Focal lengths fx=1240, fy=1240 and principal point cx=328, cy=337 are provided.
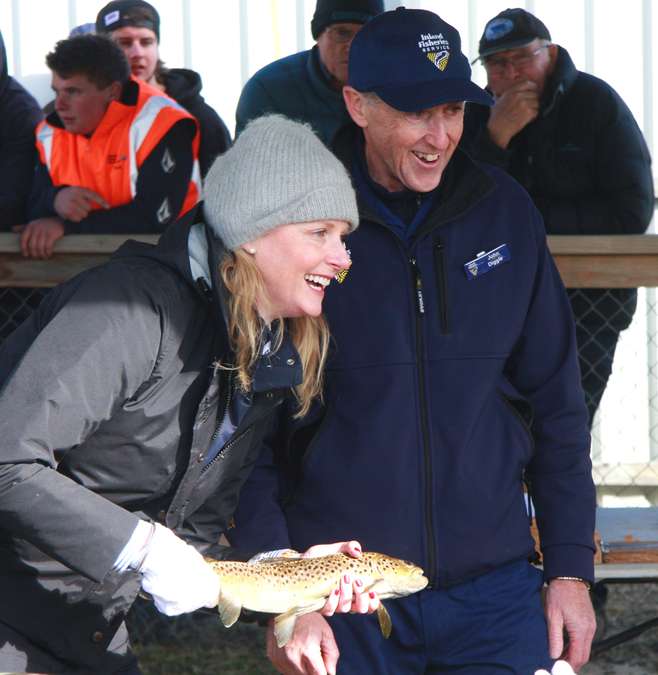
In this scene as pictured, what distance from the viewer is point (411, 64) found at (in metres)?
2.96

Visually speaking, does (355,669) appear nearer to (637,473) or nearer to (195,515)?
(195,515)

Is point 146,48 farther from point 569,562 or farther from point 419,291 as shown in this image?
point 569,562

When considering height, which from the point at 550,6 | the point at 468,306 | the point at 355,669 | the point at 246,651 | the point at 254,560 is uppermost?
the point at 550,6

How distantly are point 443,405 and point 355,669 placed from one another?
25.6 inches

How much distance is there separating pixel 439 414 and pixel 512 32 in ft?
8.32

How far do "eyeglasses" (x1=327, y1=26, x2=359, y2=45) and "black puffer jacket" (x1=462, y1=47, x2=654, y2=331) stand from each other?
0.60 meters

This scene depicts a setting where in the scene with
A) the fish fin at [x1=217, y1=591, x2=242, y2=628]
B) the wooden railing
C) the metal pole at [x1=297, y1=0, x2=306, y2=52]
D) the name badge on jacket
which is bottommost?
the fish fin at [x1=217, y1=591, x2=242, y2=628]

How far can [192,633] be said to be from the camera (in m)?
5.25

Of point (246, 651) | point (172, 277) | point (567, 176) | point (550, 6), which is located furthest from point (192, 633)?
point (550, 6)

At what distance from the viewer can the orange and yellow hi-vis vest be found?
16.5ft

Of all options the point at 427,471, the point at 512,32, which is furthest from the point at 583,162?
the point at 427,471

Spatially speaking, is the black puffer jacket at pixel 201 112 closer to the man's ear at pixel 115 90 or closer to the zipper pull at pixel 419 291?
the man's ear at pixel 115 90

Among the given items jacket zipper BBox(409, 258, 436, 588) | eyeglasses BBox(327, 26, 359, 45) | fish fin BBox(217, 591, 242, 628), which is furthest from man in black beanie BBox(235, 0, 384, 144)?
fish fin BBox(217, 591, 242, 628)

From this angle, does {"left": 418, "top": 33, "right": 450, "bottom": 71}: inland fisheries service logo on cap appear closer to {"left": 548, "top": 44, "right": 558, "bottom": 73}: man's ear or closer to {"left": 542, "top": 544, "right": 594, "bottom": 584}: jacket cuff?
{"left": 542, "top": 544, "right": 594, "bottom": 584}: jacket cuff
